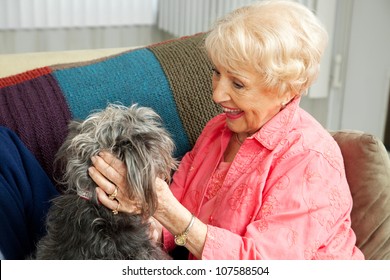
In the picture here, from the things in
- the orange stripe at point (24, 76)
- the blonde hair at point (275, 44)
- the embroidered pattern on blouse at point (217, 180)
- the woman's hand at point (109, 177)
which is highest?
the blonde hair at point (275, 44)

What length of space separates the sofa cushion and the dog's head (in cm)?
61

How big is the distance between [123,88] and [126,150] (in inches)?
21.9

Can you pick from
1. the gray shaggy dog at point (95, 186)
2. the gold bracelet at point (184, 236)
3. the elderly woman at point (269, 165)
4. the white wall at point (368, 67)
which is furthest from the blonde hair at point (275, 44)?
the white wall at point (368, 67)

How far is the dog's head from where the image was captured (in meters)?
1.32

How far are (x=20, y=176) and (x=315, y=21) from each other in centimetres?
93

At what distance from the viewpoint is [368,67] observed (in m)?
2.98

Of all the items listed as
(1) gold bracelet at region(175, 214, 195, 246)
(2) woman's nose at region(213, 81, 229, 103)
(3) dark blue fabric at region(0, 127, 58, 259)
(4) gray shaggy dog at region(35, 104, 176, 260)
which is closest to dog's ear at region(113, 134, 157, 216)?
(4) gray shaggy dog at region(35, 104, 176, 260)

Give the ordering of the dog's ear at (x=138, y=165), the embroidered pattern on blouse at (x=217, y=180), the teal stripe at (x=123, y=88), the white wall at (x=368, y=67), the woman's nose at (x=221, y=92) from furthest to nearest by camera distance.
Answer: the white wall at (x=368, y=67)
the teal stripe at (x=123, y=88)
the embroidered pattern on blouse at (x=217, y=180)
the woman's nose at (x=221, y=92)
the dog's ear at (x=138, y=165)

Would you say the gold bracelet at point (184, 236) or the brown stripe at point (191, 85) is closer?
the gold bracelet at point (184, 236)

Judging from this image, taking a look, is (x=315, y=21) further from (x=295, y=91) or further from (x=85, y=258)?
(x=85, y=258)

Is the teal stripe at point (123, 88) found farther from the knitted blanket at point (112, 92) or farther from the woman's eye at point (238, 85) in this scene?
the woman's eye at point (238, 85)

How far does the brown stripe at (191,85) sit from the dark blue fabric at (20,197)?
0.51 meters

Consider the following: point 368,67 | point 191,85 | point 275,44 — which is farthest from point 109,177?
point 368,67

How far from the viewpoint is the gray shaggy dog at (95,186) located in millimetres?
1334
